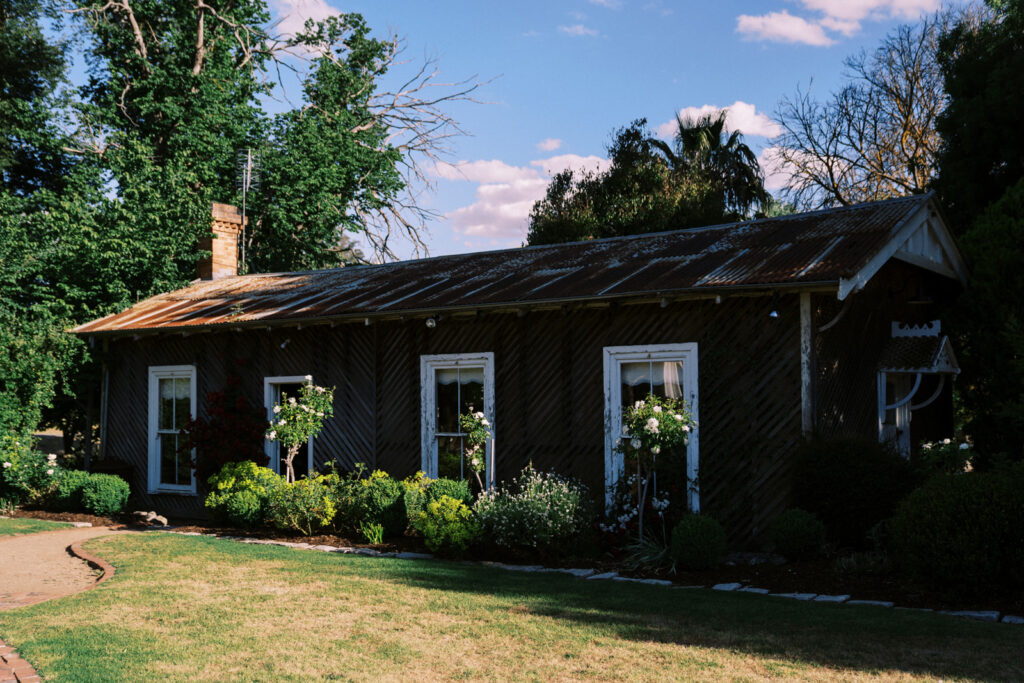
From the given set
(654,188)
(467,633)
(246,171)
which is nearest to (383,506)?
(467,633)

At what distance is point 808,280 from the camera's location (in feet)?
29.0

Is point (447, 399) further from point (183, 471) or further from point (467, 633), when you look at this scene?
point (467, 633)

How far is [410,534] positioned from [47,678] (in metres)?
6.13

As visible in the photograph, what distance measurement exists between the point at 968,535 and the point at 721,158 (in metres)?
27.0

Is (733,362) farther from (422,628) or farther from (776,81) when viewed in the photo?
(776,81)

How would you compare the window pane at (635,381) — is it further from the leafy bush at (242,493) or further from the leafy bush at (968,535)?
the leafy bush at (242,493)

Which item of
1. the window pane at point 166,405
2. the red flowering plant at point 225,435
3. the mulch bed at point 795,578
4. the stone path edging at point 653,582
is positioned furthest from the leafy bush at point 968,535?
the window pane at point 166,405

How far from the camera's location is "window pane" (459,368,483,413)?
39.1 ft

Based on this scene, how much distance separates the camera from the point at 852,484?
8.80 metres

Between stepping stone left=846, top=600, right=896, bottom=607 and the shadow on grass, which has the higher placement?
the shadow on grass

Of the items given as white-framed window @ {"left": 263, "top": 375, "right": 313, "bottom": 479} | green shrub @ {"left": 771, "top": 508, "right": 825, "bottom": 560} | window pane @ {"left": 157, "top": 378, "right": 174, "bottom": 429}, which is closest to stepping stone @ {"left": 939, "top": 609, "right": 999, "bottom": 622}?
green shrub @ {"left": 771, "top": 508, "right": 825, "bottom": 560}

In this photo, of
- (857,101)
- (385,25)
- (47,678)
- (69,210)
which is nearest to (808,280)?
(47,678)

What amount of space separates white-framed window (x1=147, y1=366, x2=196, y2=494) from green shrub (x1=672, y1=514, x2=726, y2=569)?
9.40m

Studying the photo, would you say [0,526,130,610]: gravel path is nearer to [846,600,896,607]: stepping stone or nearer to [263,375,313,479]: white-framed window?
[263,375,313,479]: white-framed window
